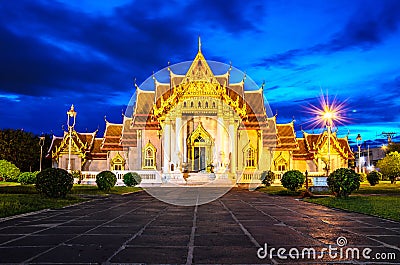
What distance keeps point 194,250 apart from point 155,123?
43.1 metres

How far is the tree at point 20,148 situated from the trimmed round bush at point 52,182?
4437 centimetres

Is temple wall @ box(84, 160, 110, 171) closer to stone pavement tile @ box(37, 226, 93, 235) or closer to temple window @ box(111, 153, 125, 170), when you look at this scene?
temple window @ box(111, 153, 125, 170)

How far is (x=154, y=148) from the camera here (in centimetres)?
5047

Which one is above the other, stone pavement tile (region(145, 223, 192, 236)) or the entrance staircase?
the entrance staircase

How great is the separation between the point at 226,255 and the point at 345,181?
1574cm

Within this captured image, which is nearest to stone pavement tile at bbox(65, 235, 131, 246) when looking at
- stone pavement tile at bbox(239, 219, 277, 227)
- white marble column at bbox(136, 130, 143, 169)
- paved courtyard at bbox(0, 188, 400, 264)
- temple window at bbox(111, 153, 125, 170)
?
paved courtyard at bbox(0, 188, 400, 264)

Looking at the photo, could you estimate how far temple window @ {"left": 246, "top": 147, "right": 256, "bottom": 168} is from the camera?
50.5 metres

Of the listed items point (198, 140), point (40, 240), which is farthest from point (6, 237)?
point (198, 140)

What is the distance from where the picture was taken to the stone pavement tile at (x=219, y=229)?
34.5 ft

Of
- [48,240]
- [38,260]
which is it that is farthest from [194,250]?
→ [48,240]

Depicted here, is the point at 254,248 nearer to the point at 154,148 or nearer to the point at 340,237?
the point at 340,237

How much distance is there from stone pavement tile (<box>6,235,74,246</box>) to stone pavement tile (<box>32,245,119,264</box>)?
1.95 ft

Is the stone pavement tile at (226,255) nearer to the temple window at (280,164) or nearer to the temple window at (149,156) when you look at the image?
the temple window at (149,156)

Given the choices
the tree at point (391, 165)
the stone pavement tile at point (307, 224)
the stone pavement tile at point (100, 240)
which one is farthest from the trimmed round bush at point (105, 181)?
the tree at point (391, 165)
